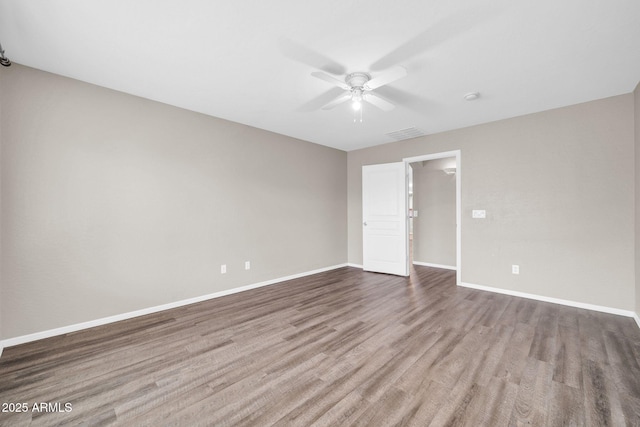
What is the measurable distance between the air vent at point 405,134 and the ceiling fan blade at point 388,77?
212cm

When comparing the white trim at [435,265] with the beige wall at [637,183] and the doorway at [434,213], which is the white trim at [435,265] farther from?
the beige wall at [637,183]

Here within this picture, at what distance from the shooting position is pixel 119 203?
2941 millimetres

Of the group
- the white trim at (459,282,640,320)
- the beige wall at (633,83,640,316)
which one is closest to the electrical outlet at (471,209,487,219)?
the white trim at (459,282,640,320)

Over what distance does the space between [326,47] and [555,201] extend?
3528mm

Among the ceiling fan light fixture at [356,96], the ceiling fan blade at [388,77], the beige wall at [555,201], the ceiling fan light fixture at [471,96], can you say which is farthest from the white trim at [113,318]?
the ceiling fan light fixture at [471,96]

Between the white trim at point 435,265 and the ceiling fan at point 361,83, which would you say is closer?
the ceiling fan at point 361,83

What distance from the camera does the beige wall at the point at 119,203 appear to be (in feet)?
7.99

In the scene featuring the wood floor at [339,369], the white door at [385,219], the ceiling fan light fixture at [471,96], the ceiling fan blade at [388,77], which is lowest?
the wood floor at [339,369]

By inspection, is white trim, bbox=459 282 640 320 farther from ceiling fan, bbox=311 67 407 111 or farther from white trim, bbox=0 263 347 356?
white trim, bbox=0 263 347 356

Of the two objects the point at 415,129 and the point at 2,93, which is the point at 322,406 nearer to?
the point at 2,93

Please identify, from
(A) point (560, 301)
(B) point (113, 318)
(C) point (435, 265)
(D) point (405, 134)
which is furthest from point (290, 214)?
(A) point (560, 301)

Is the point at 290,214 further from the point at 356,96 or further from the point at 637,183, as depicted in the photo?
the point at 637,183

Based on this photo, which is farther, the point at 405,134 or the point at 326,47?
the point at 405,134

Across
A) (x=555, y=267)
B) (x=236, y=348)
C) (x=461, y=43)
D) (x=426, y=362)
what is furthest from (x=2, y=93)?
(x=555, y=267)
